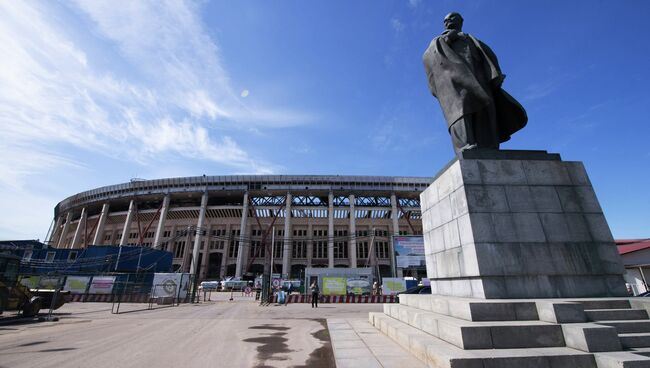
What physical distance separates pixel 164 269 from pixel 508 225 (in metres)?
45.8

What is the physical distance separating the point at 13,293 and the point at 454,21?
21471 millimetres

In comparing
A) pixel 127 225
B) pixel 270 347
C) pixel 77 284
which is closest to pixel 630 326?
pixel 270 347

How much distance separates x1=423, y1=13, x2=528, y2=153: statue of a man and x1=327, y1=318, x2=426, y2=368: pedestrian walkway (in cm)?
463

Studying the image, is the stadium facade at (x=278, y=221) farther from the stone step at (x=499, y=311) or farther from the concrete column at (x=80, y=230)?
the stone step at (x=499, y=311)

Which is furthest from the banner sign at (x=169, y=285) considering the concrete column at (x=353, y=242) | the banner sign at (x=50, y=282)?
the concrete column at (x=353, y=242)

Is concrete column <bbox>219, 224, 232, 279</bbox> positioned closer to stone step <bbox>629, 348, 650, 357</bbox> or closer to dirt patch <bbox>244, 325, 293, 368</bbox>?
dirt patch <bbox>244, 325, 293, 368</bbox>

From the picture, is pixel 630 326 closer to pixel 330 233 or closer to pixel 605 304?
pixel 605 304

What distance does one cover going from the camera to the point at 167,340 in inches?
303

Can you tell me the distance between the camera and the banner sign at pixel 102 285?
24.7m

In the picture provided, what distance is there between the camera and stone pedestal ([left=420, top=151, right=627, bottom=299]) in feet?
16.8

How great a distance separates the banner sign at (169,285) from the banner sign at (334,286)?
1269 cm

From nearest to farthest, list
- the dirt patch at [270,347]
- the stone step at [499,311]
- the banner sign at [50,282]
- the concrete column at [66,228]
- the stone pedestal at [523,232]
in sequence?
the stone step at [499,311], the stone pedestal at [523,232], the dirt patch at [270,347], the banner sign at [50,282], the concrete column at [66,228]

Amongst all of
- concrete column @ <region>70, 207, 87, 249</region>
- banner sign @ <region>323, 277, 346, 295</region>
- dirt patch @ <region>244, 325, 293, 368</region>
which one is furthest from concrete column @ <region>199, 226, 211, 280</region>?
dirt patch @ <region>244, 325, 293, 368</region>

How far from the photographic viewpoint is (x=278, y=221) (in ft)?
197
